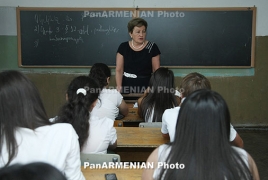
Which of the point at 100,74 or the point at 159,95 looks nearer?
the point at 159,95

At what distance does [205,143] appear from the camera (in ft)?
4.64

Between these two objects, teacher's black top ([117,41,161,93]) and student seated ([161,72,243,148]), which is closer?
student seated ([161,72,243,148])

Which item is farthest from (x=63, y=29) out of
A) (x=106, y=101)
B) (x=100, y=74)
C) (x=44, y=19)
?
(x=106, y=101)

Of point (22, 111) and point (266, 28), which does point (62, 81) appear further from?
point (22, 111)

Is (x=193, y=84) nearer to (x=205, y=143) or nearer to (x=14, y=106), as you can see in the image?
(x=205, y=143)

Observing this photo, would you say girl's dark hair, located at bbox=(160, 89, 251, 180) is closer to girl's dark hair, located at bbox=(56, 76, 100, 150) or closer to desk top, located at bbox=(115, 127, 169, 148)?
girl's dark hair, located at bbox=(56, 76, 100, 150)

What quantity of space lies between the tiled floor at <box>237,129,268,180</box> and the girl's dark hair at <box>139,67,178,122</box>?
1.53 metres

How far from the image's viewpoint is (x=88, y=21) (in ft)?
19.1

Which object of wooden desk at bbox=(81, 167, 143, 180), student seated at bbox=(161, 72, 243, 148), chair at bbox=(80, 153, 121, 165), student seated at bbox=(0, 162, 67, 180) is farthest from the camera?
student seated at bbox=(161, 72, 243, 148)

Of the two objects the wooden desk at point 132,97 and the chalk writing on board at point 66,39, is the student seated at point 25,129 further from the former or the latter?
the chalk writing on board at point 66,39

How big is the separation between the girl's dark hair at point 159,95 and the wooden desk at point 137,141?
396 millimetres

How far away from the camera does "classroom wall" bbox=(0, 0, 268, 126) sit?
582 cm

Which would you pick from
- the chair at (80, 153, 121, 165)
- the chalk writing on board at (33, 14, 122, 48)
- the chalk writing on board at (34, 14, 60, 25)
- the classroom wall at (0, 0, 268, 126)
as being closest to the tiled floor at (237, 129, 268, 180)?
the classroom wall at (0, 0, 268, 126)

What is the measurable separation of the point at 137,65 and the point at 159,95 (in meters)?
1.16
